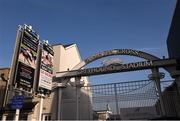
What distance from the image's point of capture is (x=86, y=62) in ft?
71.1

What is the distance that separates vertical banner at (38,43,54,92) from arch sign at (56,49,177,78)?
5.15 ft

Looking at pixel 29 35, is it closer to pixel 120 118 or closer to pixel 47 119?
pixel 47 119

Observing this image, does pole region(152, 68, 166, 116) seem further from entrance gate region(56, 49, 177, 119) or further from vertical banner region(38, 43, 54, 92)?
vertical banner region(38, 43, 54, 92)

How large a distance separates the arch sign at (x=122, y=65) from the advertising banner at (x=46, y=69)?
1.55 metres

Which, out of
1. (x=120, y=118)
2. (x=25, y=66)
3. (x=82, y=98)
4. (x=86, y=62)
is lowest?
(x=120, y=118)

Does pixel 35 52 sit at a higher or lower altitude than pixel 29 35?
lower

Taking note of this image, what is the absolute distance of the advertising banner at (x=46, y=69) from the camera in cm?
1884

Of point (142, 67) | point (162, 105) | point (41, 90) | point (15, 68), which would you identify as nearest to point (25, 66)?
point (15, 68)

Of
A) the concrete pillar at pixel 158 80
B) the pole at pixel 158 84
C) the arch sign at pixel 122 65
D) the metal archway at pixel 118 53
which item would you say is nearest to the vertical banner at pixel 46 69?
the arch sign at pixel 122 65

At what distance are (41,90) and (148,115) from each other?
9.04 m

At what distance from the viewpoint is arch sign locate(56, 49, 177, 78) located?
64.0 ft

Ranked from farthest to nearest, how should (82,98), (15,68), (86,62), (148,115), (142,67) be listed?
(82,98)
(86,62)
(142,67)
(148,115)
(15,68)

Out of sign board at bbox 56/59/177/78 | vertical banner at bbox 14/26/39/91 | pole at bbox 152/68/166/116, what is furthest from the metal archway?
vertical banner at bbox 14/26/39/91

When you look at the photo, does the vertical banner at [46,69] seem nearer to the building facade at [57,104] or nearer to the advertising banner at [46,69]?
the advertising banner at [46,69]
